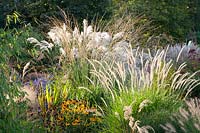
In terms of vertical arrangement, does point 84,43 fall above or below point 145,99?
above

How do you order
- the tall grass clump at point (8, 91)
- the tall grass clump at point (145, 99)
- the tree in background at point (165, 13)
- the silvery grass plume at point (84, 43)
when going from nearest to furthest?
the tall grass clump at point (8, 91) < the tall grass clump at point (145, 99) < the silvery grass plume at point (84, 43) < the tree in background at point (165, 13)

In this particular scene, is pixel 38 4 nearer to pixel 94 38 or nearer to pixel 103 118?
pixel 94 38

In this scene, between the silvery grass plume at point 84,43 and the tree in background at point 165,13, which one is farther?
the tree in background at point 165,13

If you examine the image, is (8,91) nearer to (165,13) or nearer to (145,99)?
(145,99)

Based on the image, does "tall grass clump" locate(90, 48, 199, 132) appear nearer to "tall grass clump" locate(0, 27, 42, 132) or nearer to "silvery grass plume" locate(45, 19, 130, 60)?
"tall grass clump" locate(0, 27, 42, 132)

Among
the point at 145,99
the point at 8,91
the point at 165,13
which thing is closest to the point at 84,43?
the point at 145,99

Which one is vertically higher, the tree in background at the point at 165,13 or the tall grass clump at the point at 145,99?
the tree in background at the point at 165,13

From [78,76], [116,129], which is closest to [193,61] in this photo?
[78,76]

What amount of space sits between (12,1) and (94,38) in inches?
171

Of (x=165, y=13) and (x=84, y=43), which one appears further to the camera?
(x=165, y=13)

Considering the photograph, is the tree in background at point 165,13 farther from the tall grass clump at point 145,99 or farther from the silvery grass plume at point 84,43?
the tall grass clump at point 145,99

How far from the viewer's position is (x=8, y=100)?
14.1 feet

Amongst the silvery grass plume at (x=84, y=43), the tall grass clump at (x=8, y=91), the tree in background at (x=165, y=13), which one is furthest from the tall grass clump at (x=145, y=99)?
the tree in background at (x=165, y=13)

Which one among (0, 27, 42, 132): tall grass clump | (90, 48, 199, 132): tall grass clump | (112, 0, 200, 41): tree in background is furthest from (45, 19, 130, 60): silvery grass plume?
(112, 0, 200, 41): tree in background
